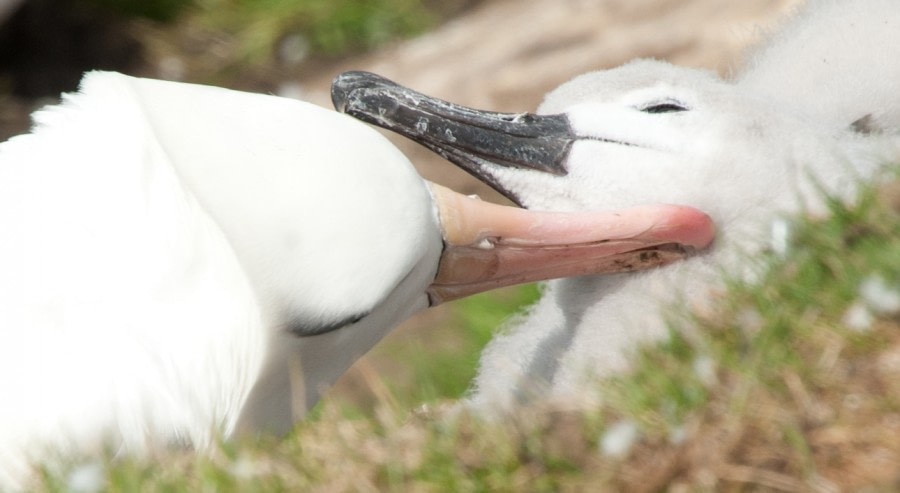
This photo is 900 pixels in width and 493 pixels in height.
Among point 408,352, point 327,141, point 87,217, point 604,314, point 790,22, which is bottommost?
point 408,352

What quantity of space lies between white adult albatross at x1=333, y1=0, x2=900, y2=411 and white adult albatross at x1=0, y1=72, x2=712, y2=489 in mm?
375

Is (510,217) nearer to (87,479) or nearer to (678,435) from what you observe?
(678,435)

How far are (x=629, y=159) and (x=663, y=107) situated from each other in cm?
19

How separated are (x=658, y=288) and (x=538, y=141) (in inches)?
19.4

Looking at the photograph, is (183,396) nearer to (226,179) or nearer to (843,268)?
(226,179)

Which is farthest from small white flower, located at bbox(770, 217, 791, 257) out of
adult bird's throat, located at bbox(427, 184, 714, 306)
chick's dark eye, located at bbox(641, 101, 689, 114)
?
chick's dark eye, located at bbox(641, 101, 689, 114)

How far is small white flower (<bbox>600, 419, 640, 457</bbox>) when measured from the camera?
2436 mm

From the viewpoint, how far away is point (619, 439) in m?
2.45

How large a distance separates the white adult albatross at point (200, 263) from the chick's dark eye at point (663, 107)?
60cm

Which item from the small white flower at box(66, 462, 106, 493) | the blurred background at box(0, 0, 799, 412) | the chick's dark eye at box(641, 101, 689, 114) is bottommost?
the small white flower at box(66, 462, 106, 493)

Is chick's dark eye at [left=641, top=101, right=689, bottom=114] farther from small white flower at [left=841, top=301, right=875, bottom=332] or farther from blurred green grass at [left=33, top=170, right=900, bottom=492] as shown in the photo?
small white flower at [left=841, top=301, right=875, bottom=332]

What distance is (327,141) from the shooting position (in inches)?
114

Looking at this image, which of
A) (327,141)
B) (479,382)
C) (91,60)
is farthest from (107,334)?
(91,60)

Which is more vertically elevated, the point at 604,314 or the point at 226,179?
the point at 226,179
